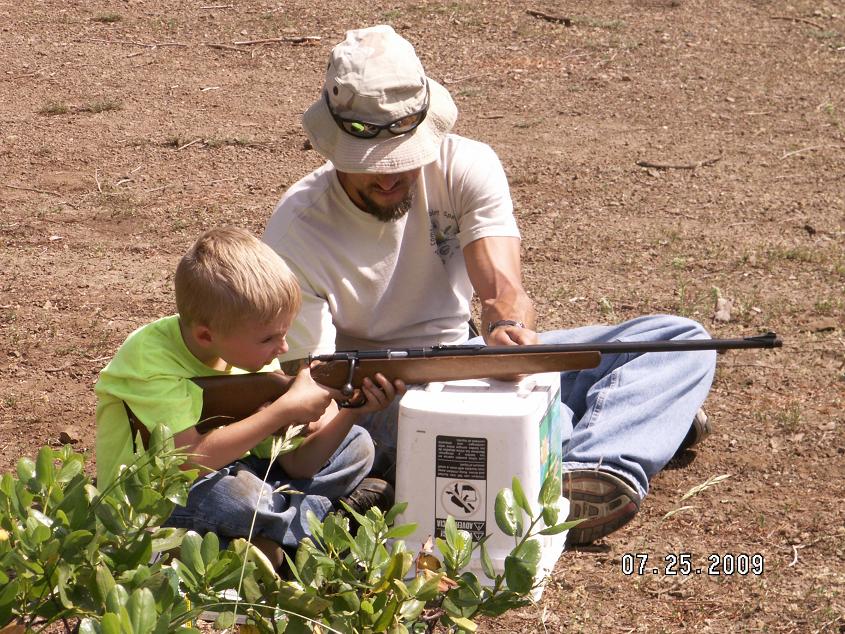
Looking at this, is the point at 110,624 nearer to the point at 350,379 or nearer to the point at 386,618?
the point at 386,618

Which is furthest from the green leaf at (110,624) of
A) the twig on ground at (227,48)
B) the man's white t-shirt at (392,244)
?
the twig on ground at (227,48)

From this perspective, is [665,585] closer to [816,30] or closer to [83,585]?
[83,585]

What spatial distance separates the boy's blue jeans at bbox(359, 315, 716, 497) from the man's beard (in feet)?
1.57

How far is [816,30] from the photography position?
9695 millimetres

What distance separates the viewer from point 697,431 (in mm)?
4250

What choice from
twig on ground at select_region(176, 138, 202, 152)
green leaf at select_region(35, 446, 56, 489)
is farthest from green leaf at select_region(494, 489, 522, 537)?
twig on ground at select_region(176, 138, 202, 152)

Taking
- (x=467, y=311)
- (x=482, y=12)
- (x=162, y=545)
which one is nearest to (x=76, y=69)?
(x=482, y=12)

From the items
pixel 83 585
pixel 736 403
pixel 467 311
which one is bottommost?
pixel 736 403

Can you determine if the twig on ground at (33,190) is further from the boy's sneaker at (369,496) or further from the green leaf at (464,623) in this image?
the green leaf at (464,623)

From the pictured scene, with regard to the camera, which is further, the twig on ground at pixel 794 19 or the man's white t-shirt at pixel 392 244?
the twig on ground at pixel 794 19

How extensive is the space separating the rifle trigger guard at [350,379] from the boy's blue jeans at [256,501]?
0.32m

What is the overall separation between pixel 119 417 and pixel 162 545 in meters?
1.42

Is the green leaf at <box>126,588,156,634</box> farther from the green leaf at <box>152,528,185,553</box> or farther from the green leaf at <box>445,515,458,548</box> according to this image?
the green leaf at <box>445,515,458,548</box>

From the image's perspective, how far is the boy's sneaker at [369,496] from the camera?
3676 millimetres
